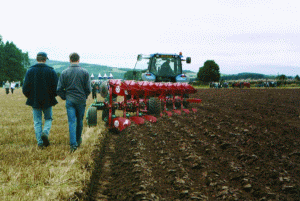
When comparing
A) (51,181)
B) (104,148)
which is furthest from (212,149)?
(51,181)

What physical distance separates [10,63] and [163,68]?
241ft

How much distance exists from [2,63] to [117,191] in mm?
81121

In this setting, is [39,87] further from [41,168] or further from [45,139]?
[41,168]

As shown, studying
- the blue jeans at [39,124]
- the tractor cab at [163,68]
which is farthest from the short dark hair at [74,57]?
the tractor cab at [163,68]

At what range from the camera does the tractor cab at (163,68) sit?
13.2 metres

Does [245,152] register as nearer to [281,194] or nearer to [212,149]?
[212,149]

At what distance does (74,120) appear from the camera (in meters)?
5.51

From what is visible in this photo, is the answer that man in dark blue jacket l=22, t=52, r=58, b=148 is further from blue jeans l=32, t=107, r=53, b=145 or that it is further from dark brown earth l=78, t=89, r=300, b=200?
dark brown earth l=78, t=89, r=300, b=200

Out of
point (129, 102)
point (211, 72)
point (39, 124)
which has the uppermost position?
point (211, 72)

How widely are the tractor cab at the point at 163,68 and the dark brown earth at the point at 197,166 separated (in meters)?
5.83

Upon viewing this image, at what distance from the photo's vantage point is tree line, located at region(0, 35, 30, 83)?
76.6 meters

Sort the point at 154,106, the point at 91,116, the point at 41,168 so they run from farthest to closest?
the point at 154,106
the point at 91,116
the point at 41,168

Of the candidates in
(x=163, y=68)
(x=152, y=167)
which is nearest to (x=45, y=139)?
(x=152, y=167)

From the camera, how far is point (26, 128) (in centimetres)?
759
